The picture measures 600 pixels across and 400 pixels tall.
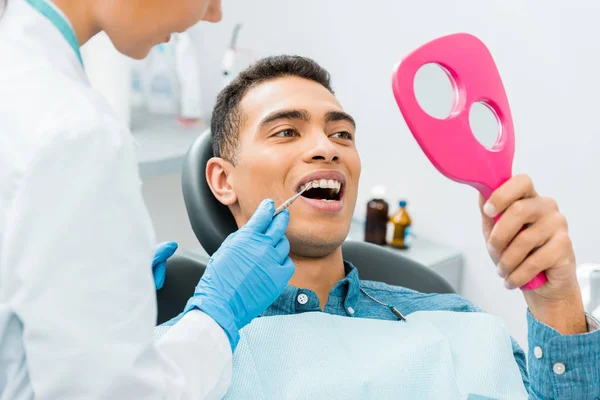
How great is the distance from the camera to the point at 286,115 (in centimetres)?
149

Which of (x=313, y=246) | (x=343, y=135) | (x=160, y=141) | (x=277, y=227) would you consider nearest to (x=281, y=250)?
(x=277, y=227)

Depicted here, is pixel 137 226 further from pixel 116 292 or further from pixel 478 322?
pixel 478 322

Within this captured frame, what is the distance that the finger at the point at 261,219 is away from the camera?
1228 mm

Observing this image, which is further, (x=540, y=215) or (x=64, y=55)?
(x=540, y=215)

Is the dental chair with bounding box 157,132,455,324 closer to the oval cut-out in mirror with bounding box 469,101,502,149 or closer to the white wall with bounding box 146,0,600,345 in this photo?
the oval cut-out in mirror with bounding box 469,101,502,149

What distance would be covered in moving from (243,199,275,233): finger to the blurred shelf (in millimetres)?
1132

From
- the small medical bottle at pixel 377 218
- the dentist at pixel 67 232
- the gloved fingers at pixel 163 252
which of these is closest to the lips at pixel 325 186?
the gloved fingers at pixel 163 252

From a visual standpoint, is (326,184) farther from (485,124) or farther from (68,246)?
(68,246)

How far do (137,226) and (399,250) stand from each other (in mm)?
1669

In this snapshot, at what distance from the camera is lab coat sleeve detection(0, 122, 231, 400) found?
0.77 m

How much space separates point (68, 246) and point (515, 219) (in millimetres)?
632

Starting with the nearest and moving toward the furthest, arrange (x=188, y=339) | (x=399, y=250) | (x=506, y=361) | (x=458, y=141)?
(x=188, y=339), (x=458, y=141), (x=506, y=361), (x=399, y=250)

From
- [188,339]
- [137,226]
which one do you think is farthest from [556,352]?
[137,226]

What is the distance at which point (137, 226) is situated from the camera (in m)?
0.83
